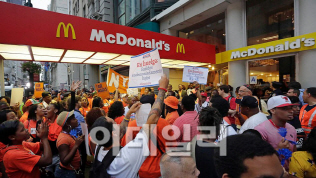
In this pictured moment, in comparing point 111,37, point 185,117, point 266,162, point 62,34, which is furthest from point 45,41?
point 266,162

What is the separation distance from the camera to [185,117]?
3.39 m

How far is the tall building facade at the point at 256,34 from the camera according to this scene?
8.04 meters

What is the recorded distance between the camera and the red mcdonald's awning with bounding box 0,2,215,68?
573 centimetres

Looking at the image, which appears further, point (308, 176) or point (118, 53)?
point (118, 53)

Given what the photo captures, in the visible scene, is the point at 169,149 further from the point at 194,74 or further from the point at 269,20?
the point at 269,20

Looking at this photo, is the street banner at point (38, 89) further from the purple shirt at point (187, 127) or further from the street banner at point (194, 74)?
the purple shirt at point (187, 127)

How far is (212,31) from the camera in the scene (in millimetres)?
13094

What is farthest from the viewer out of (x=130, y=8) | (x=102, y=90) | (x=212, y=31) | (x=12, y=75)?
(x=12, y=75)

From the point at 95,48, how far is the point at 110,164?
6.10 m

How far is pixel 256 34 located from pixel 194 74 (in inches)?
248

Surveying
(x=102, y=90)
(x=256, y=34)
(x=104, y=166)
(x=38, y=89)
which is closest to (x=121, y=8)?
(x=38, y=89)

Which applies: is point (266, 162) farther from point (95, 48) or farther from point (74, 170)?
point (95, 48)

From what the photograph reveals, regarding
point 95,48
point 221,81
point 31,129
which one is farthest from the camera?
point 221,81

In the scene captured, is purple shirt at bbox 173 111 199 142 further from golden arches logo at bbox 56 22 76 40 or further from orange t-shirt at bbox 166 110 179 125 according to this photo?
golden arches logo at bbox 56 22 76 40
